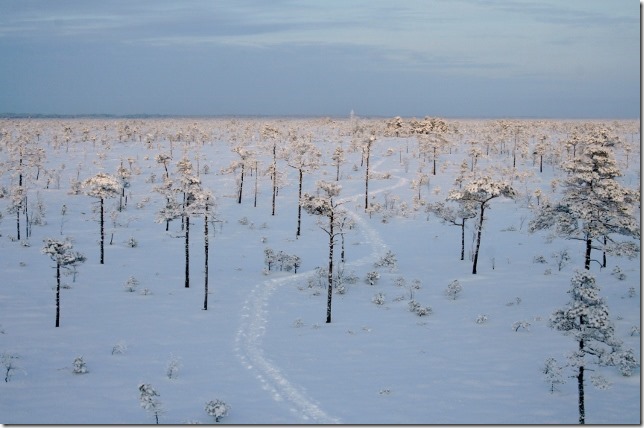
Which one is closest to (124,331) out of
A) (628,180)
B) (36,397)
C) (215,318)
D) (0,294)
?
(215,318)

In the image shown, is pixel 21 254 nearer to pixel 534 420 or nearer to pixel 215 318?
pixel 215 318

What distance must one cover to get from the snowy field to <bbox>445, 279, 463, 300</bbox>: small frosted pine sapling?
26 cm

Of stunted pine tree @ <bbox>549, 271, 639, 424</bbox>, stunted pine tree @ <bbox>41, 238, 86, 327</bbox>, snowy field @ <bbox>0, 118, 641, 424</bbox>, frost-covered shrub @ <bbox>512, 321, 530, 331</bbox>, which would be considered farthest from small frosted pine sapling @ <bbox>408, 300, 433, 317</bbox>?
stunted pine tree @ <bbox>41, 238, 86, 327</bbox>

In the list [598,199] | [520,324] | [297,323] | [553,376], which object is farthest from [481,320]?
→ [297,323]

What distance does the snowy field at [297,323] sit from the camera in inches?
845

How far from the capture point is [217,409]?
2000cm

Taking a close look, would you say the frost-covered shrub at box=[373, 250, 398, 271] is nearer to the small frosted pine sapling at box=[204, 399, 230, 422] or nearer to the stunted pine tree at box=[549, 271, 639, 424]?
the small frosted pine sapling at box=[204, 399, 230, 422]

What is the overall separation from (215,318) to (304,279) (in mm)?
10851

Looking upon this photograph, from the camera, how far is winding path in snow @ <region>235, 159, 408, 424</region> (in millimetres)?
21128

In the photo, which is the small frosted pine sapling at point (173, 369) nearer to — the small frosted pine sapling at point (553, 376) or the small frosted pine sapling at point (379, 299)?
the small frosted pine sapling at point (379, 299)

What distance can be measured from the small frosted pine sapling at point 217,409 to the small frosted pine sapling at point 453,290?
20680 millimetres

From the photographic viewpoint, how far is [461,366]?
25.3m

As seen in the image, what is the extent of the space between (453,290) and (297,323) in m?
11.5

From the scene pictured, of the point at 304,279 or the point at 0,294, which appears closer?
the point at 0,294
